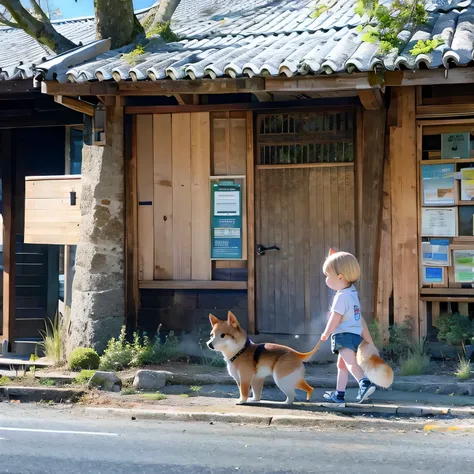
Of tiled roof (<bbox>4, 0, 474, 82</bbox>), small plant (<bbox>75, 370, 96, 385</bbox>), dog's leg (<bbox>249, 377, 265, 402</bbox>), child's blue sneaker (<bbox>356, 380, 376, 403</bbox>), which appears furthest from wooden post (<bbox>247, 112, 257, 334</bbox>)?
child's blue sneaker (<bbox>356, 380, 376, 403</bbox>)

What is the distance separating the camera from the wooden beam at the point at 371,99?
876 cm

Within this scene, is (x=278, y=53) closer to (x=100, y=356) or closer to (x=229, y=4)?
(x=100, y=356)

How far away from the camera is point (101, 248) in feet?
32.7

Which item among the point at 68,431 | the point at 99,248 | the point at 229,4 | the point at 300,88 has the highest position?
the point at 229,4

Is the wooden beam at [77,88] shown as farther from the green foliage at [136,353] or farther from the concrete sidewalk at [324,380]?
the concrete sidewalk at [324,380]

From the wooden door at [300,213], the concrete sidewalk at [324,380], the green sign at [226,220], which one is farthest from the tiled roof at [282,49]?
the concrete sidewalk at [324,380]

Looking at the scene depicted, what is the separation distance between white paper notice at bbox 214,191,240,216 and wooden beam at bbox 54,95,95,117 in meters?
1.96

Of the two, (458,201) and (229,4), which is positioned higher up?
(229,4)

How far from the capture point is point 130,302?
34.0 feet

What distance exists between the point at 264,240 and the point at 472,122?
297 cm

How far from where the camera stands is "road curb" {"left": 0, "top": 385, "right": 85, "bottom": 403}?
8359 mm

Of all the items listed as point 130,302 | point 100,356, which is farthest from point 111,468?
point 130,302

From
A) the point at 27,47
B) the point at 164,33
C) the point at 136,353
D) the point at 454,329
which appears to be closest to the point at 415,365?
the point at 454,329

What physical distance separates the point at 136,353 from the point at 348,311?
3.19 metres
